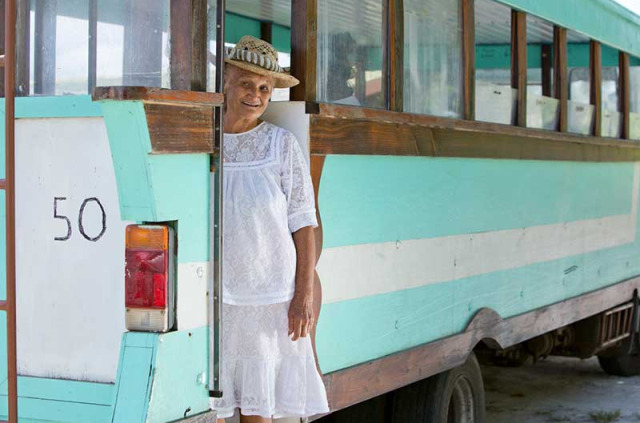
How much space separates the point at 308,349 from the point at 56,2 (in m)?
1.38

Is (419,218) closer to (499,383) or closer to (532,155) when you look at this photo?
(532,155)

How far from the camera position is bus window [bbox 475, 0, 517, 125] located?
526 centimetres

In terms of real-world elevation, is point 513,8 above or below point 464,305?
above

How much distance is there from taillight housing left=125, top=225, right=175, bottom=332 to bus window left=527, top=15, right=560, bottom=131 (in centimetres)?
318

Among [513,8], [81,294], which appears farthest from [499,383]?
[81,294]

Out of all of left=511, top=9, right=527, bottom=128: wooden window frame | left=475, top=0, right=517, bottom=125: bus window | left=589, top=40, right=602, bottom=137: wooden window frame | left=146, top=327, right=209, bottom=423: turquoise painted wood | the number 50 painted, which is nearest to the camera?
left=146, top=327, right=209, bottom=423: turquoise painted wood

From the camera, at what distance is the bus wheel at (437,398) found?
191 inches

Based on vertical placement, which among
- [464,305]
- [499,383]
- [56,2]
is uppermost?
[56,2]

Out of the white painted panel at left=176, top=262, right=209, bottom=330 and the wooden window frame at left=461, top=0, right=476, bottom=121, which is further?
the wooden window frame at left=461, top=0, right=476, bottom=121

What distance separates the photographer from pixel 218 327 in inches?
128

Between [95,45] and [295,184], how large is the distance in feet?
2.60

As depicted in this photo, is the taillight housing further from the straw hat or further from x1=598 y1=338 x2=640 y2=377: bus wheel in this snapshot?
x1=598 y1=338 x2=640 y2=377: bus wheel

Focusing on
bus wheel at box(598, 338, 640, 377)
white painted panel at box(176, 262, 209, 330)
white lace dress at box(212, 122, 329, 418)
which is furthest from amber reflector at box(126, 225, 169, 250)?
bus wheel at box(598, 338, 640, 377)

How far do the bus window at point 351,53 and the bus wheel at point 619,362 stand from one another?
4360 millimetres
